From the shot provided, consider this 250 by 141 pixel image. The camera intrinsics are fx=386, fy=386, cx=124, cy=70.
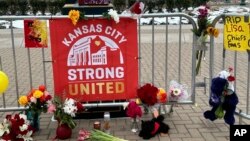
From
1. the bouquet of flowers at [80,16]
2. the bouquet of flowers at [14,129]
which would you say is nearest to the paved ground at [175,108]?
the bouquet of flowers at [14,129]

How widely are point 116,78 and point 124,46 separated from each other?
0.43 meters

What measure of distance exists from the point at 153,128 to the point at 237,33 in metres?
1.57

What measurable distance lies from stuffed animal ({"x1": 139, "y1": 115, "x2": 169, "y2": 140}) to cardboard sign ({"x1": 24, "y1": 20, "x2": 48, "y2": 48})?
5.39 feet

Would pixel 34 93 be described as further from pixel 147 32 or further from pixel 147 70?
pixel 147 32

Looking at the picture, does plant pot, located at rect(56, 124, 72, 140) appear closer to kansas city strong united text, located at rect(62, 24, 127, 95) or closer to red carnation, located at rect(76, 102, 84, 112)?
red carnation, located at rect(76, 102, 84, 112)

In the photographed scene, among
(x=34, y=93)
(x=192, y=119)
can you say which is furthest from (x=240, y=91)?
(x=34, y=93)

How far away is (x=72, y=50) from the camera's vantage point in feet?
15.9

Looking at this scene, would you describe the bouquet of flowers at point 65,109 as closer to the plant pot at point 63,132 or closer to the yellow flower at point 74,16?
the plant pot at point 63,132

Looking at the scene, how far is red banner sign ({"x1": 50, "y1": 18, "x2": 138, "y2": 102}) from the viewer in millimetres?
4836

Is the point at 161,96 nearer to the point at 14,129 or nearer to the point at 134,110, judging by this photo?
the point at 134,110

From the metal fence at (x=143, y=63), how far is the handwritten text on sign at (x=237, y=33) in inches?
17.7

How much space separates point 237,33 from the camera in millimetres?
4773

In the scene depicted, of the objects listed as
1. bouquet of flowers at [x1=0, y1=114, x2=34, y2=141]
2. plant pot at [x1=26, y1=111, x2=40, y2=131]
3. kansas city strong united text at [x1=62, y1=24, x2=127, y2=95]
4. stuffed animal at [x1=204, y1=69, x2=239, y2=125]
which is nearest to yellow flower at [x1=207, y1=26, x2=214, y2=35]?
stuffed animal at [x1=204, y1=69, x2=239, y2=125]

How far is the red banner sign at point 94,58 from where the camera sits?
15.9ft
